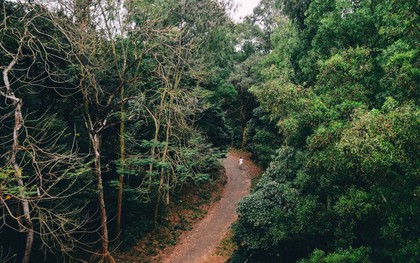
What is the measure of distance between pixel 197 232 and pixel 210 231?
772 mm

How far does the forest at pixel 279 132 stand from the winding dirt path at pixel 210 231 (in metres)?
2.11

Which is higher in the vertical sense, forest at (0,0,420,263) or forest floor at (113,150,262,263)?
forest at (0,0,420,263)

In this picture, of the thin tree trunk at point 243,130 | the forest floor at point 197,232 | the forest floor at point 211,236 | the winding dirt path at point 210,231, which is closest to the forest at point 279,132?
the forest floor at point 197,232

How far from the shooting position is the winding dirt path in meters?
14.7

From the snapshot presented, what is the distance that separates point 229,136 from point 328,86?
13.8 metres

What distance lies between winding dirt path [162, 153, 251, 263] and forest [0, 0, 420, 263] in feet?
6.92

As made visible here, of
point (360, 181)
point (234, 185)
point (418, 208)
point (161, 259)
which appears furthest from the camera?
point (234, 185)

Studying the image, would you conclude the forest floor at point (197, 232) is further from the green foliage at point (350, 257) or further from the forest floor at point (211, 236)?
the green foliage at point (350, 257)

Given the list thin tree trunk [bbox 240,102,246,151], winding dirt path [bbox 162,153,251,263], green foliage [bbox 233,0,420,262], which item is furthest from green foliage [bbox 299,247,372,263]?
thin tree trunk [bbox 240,102,246,151]

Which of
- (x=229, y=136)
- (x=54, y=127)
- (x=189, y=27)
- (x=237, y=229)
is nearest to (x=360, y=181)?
(x=237, y=229)

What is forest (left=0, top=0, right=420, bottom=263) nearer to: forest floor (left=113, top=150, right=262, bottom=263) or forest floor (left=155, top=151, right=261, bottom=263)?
forest floor (left=113, top=150, right=262, bottom=263)

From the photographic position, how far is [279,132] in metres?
12.1

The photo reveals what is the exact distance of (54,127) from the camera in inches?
409

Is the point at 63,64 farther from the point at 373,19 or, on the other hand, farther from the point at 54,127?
the point at 373,19
